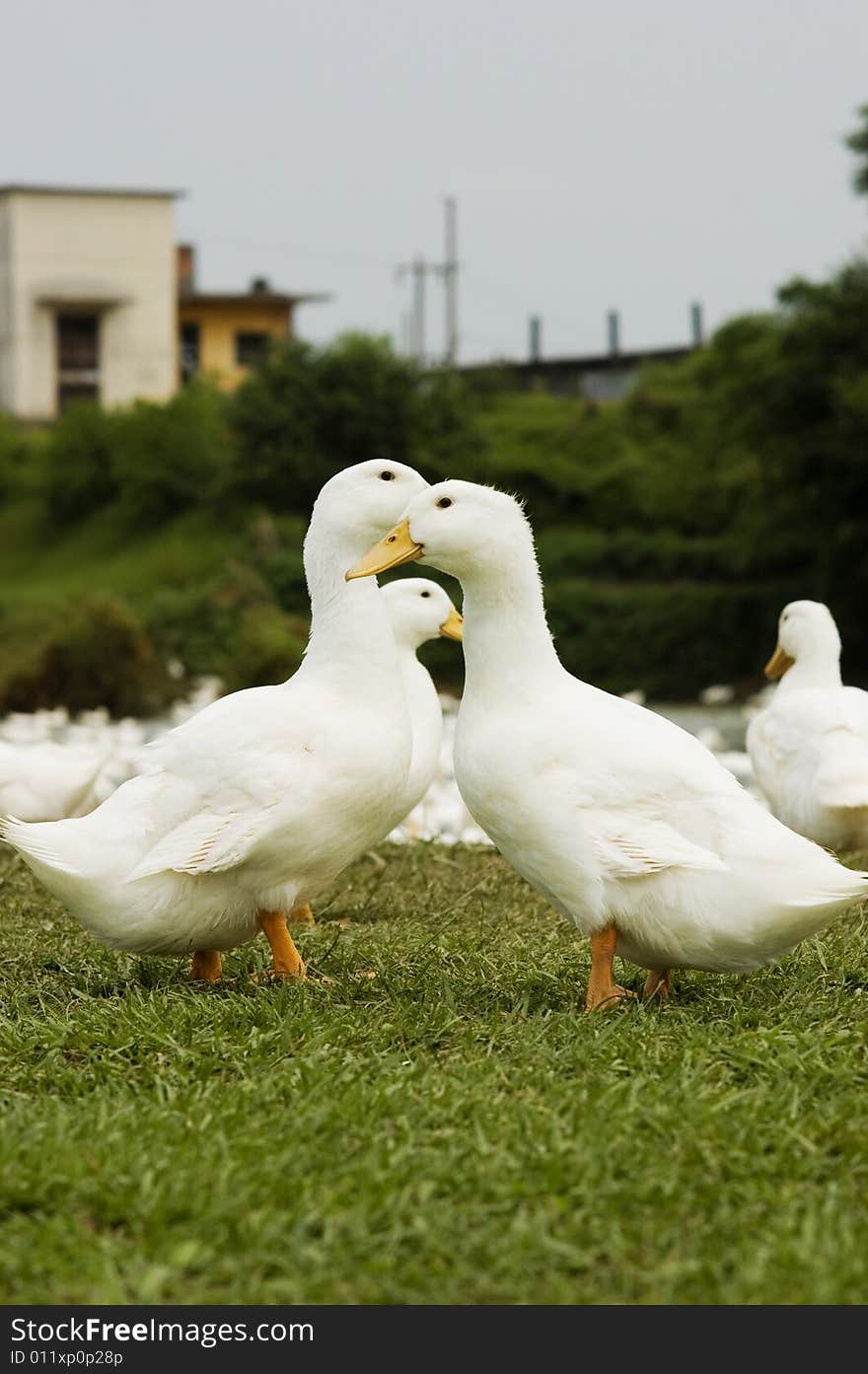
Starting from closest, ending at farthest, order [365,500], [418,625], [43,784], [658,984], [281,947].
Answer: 1. [658,984]
2. [281,947]
3. [365,500]
4. [418,625]
5. [43,784]

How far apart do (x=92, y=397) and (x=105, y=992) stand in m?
48.4

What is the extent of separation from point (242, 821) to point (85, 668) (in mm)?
18014

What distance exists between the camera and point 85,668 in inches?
872

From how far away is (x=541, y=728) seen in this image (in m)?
4.55

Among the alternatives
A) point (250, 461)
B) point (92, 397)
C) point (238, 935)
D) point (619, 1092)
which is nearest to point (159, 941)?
point (238, 935)

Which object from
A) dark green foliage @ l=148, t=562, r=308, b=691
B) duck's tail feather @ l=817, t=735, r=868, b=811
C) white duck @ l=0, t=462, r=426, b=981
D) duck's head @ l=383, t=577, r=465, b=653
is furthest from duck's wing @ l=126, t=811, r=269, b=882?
dark green foliage @ l=148, t=562, r=308, b=691

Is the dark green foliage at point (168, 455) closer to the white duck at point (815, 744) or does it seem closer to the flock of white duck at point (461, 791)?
the white duck at point (815, 744)

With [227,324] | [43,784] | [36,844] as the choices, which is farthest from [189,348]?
[36,844]

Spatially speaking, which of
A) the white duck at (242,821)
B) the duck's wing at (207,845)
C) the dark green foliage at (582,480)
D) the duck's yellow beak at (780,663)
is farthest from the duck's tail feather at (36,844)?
the dark green foliage at (582,480)

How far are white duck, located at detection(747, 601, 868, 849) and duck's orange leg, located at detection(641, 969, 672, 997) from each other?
7.37 ft

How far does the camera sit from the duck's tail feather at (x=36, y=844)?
455 centimetres

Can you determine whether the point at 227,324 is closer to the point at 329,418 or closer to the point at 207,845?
the point at 329,418

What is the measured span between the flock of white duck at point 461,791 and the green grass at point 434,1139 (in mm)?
245

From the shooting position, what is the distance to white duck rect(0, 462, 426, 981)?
4.60 meters
